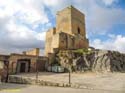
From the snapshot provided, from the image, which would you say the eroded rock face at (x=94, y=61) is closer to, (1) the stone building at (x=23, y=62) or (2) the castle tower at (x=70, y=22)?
(1) the stone building at (x=23, y=62)

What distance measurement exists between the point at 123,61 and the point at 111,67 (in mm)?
6053

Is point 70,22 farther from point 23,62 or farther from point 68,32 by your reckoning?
point 23,62

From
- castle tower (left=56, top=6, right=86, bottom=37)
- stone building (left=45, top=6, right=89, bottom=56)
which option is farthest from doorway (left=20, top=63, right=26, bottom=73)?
castle tower (left=56, top=6, right=86, bottom=37)

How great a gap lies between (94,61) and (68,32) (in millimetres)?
13033

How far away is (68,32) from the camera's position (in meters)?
40.8

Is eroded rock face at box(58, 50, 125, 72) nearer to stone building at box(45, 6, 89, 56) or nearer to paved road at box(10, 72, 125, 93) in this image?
stone building at box(45, 6, 89, 56)

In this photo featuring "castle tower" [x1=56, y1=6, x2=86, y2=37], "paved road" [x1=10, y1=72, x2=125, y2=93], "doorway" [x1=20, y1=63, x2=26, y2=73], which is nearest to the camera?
"paved road" [x1=10, y1=72, x2=125, y2=93]

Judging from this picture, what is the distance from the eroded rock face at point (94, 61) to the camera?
95.3ft

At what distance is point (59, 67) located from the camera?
98.1 feet

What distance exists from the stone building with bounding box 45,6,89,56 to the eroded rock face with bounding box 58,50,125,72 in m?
6.64

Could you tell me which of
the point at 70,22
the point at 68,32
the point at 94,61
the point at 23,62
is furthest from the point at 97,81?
the point at 70,22

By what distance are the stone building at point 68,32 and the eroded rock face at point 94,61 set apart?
664 centimetres

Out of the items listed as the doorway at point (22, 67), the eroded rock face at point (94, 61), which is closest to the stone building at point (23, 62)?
the doorway at point (22, 67)

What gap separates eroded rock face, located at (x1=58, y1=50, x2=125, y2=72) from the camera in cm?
2905
